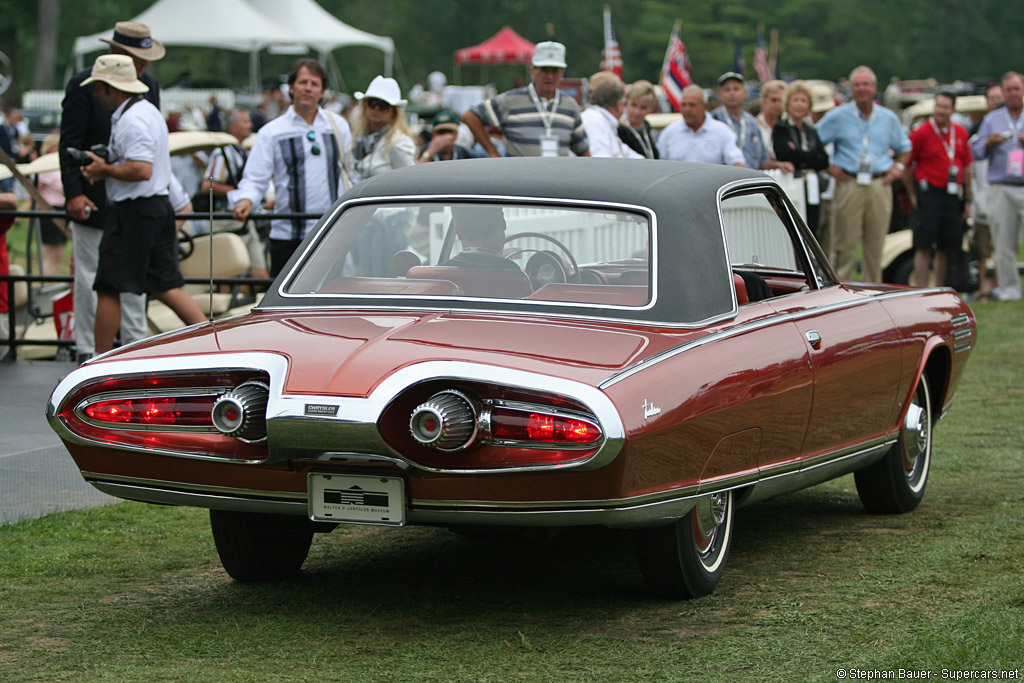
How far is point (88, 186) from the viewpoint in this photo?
9.08 meters

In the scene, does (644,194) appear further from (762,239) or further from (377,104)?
(377,104)

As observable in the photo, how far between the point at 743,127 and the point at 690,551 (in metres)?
8.83

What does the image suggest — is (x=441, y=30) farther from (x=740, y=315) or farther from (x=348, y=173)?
(x=740, y=315)

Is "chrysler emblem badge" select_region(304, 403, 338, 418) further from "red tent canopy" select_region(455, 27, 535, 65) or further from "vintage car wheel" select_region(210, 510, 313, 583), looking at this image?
"red tent canopy" select_region(455, 27, 535, 65)

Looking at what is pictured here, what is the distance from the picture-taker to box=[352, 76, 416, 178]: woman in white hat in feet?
30.8

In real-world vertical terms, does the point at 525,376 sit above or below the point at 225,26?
below

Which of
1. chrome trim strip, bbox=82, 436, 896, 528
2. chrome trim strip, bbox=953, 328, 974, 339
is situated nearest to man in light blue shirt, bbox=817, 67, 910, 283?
chrome trim strip, bbox=953, 328, 974, 339

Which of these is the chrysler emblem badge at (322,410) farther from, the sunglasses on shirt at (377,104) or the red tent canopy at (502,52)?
the red tent canopy at (502,52)

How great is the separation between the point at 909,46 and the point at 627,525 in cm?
7302

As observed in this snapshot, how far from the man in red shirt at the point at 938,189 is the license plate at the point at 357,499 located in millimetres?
11307

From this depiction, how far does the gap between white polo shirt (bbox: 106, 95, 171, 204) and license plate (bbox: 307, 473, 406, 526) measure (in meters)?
4.78

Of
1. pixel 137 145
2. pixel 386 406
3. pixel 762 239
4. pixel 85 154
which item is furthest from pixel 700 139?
pixel 386 406

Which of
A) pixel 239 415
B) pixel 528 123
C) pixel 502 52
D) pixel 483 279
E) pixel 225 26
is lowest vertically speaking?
pixel 239 415

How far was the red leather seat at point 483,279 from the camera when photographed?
16.9 feet
